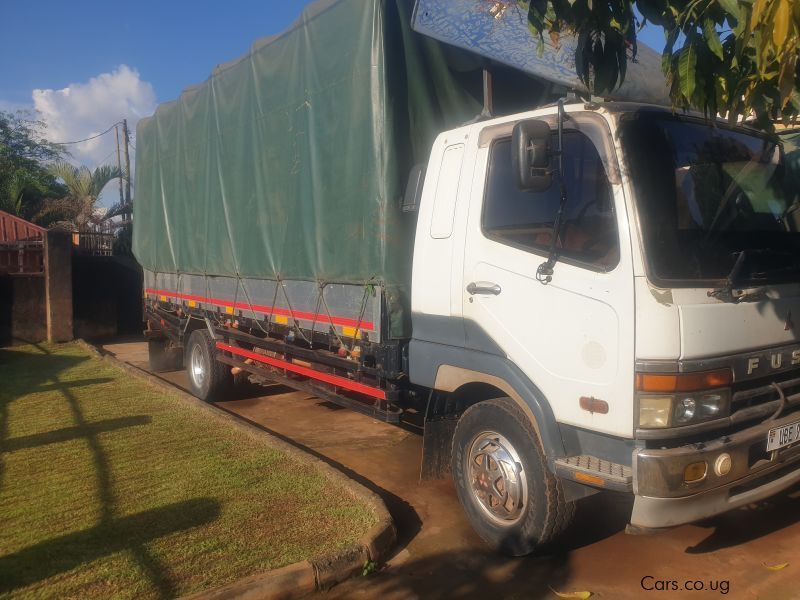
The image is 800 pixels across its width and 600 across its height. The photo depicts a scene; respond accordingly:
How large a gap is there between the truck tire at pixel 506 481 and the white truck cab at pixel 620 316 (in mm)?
11

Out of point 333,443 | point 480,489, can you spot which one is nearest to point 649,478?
point 480,489

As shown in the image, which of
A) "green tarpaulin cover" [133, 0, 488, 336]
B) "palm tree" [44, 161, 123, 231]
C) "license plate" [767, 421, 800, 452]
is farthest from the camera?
"palm tree" [44, 161, 123, 231]

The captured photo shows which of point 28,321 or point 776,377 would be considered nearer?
point 776,377

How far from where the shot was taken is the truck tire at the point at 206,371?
7.96 m

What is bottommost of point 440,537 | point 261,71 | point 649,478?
point 440,537

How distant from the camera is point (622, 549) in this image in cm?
398

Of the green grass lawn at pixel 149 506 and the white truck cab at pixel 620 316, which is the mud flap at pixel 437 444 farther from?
the green grass lawn at pixel 149 506

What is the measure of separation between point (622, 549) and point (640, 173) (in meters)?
2.23

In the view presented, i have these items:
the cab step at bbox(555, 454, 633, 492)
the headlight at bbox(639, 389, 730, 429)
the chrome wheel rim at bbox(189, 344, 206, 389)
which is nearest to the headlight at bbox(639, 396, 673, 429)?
the headlight at bbox(639, 389, 730, 429)

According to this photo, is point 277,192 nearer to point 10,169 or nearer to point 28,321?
point 28,321

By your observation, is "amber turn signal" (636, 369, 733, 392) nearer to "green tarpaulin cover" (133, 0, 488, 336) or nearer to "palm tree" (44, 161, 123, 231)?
"green tarpaulin cover" (133, 0, 488, 336)

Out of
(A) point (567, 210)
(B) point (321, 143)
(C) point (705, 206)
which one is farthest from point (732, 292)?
(B) point (321, 143)

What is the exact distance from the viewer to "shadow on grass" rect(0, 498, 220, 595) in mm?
3646

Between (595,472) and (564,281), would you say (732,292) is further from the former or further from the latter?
(595,472)
